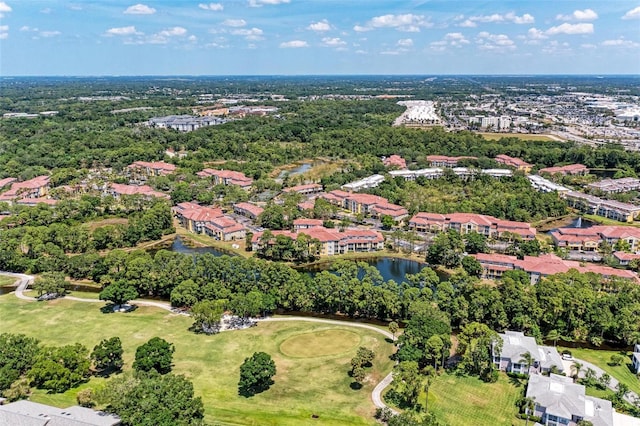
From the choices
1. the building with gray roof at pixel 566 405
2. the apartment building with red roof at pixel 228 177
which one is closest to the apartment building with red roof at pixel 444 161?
the apartment building with red roof at pixel 228 177

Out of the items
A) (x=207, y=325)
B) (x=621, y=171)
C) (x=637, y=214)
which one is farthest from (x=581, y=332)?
(x=621, y=171)

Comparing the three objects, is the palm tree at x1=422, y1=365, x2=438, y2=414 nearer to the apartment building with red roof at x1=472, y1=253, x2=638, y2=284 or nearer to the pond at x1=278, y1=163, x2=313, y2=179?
the apartment building with red roof at x1=472, y1=253, x2=638, y2=284

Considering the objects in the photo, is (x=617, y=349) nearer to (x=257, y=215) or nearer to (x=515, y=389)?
(x=515, y=389)

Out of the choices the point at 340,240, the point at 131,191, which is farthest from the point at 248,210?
the point at 131,191

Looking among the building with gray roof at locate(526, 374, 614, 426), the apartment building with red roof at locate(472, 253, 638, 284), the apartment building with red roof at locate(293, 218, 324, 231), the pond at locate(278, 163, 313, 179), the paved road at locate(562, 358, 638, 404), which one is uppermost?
the pond at locate(278, 163, 313, 179)

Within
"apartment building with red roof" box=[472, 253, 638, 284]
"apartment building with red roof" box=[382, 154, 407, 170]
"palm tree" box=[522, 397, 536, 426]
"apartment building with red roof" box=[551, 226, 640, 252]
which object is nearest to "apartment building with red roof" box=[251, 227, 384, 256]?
"apartment building with red roof" box=[472, 253, 638, 284]

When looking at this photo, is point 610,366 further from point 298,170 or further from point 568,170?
point 298,170

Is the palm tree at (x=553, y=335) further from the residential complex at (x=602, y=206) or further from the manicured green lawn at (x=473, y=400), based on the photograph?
the residential complex at (x=602, y=206)
